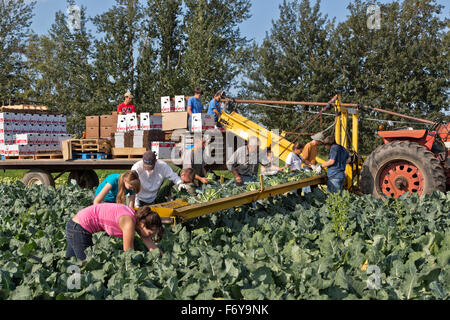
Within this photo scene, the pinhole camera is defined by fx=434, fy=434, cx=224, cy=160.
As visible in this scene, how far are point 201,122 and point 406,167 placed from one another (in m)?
4.14

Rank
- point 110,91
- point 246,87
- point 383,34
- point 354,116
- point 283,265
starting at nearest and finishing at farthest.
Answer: point 283,265 → point 354,116 → point 110,91 → point 383,34 → point 246,87

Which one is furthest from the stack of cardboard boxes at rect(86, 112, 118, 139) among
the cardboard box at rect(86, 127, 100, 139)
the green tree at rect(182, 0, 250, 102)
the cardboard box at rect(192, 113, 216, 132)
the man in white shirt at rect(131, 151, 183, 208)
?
the green tree at rect(182, 0, 250, 102)

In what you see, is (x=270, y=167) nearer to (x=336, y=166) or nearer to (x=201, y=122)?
(x=336, y=166)

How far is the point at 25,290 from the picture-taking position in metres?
3.18

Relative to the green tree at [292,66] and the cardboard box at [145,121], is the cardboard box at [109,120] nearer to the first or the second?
the cardboard box at [145,121]

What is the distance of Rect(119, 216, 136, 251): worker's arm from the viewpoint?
4.09 metres

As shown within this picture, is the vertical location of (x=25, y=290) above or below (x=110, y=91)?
below

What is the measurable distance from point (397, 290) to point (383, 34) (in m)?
31.5

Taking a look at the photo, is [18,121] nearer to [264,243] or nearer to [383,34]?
[264,243]

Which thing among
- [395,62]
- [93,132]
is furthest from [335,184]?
[395,62]

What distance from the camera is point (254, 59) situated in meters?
34.0

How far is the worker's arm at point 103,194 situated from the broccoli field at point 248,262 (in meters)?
0.56

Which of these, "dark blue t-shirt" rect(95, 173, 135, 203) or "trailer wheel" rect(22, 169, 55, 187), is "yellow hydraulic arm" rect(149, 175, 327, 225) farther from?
"trailer wheel" rect(22, 169, 55, 187)

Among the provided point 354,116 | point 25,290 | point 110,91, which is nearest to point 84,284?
point 25,290
